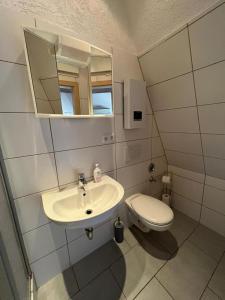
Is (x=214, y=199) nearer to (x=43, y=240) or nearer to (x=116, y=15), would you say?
(x=43, y=240)

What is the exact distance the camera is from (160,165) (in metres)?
1.85

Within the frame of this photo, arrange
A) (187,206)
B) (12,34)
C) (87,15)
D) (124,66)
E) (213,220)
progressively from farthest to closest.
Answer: (187,206)
(213,220)
(124,66)
(87,15)
(12,34)

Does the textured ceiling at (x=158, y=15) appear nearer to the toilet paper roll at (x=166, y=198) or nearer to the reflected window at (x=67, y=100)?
the reflected window at (x=67, y=100)

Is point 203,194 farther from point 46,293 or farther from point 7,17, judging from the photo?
point 7,17

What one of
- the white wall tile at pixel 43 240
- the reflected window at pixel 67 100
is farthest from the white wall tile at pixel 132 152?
the white wall tile at pixel 43 240

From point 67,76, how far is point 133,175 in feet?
3.77

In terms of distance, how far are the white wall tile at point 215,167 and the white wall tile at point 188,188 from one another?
0.72ft

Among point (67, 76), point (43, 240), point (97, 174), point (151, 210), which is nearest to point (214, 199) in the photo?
point (151, 210)

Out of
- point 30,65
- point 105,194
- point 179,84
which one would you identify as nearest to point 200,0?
point 179,84

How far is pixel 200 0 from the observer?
0.73m

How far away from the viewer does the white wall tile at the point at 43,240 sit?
98cm

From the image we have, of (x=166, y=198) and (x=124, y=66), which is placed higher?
(x=124, y=66)

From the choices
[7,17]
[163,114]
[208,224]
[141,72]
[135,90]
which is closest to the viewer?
[7,17]

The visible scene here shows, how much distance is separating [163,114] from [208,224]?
4.72ft
